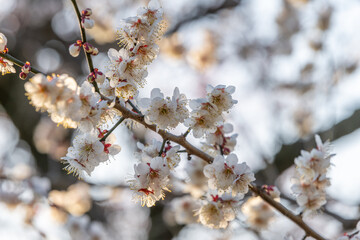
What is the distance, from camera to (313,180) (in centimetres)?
175

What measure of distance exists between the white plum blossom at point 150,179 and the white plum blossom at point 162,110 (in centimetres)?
14

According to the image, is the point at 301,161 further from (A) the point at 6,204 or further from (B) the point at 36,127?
(B) the point at 36,127

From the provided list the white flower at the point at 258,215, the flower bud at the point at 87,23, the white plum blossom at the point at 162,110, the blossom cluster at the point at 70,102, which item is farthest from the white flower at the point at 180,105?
the white flower at the point at 258,215

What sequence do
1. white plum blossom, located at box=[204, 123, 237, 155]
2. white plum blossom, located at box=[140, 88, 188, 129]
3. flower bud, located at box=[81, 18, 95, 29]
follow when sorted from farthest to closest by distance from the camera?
1. white plum blossom, located at box=[204, 123, 237, 155]
2. white plum blossom, located at box=[140, 88, 188, 129]
3. flower bud, located at box=[81, 18, 95, 29]

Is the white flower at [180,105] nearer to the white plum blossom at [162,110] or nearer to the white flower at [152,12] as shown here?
the white plum blossom at [162,110]

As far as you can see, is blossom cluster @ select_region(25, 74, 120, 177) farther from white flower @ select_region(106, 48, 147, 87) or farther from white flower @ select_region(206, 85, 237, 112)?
white flower @ select_region(206, 85, 237, 112)

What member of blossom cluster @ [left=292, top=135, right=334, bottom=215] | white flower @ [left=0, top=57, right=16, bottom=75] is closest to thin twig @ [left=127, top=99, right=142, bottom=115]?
white flower @ [left=0, top=57, right=16, bottom=75]

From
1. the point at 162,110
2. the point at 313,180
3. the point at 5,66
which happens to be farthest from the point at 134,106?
the point at 313,180

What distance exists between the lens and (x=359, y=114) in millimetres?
3037

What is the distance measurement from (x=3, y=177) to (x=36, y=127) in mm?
1071

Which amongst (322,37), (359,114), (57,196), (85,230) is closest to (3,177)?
(57,196)

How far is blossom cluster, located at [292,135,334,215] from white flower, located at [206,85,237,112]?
0.56m

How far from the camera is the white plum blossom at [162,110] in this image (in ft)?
4.38

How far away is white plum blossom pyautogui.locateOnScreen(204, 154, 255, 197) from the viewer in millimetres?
1451
